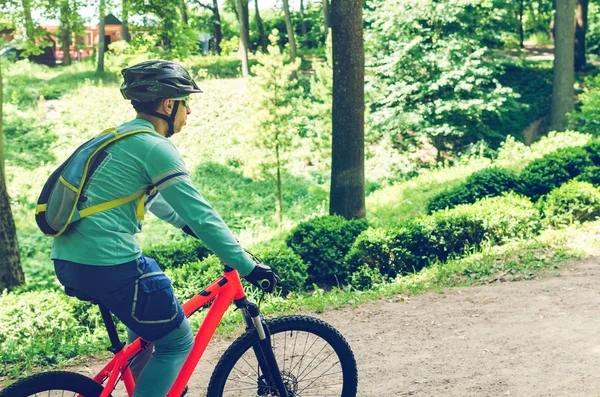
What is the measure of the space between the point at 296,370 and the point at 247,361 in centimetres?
52

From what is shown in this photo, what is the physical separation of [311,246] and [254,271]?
19.9 feet

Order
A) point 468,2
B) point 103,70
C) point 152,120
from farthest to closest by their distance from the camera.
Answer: point 103,70
point 468,2
point 152,120

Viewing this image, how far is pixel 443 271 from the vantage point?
8.10 meters

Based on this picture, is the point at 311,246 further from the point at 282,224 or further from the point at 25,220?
the point at 25,220

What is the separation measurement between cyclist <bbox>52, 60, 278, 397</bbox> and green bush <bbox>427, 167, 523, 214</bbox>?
8.38 metres

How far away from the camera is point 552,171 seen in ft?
37.2

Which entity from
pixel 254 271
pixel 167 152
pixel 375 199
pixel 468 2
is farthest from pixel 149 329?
pixel 468 2

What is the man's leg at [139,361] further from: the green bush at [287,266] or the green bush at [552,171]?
the green bush at [552,171]

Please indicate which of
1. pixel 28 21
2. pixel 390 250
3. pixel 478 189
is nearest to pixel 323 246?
pixel 390 250

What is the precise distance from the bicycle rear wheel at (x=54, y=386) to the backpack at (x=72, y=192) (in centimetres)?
73

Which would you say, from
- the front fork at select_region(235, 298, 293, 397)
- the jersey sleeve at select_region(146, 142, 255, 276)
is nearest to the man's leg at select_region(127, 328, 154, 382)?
the front fork at select_region(235, 298, 293, 397)

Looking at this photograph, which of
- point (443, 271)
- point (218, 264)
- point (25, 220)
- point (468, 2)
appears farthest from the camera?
point (468, 2)

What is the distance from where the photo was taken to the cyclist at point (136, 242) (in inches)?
118

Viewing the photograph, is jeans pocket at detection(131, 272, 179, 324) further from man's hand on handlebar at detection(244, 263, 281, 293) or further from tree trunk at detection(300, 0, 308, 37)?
tree trunk at detection(300, 0, 308, 37)
